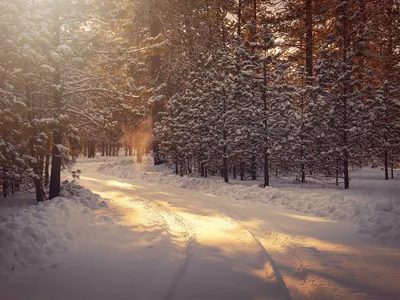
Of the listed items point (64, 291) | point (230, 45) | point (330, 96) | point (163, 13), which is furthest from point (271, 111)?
point (64, 291)

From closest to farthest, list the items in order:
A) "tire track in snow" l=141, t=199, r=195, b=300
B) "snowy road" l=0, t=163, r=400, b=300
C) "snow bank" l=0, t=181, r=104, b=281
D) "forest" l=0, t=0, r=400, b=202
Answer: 1. "snowy road" l=0, t=163, r=400, b=300
2. "tire track in snow" l=141, t=199, r=195, b=300
3. "snow bank" l=0, t=181, r=104, b=281
4. "forest" l=0, t=0, r=400, b=202

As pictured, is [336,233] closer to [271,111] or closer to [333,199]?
[333,199]

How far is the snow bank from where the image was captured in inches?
223

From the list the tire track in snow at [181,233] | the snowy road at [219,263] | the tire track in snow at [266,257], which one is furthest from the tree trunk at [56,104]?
the tire track in snow at [266,257]

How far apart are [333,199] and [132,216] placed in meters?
7.15

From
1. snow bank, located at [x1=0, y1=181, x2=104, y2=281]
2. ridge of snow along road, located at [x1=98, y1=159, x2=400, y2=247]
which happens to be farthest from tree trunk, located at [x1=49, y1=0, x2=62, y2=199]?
Result: ridge of snow along road, located at [x1=98, y1=159, x2=400, y2=247]

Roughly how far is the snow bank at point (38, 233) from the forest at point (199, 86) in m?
1.76

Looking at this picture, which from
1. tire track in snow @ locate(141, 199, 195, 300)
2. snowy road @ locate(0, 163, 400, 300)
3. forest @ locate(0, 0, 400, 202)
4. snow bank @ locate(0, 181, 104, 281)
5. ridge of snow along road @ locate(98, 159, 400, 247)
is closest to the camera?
snowy road @ locate(0, 163, 400, 300)

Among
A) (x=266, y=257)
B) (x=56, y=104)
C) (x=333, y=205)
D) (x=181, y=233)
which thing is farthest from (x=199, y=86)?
(x=266, y=257)

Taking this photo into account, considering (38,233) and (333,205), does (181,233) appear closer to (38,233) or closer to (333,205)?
(38,233)

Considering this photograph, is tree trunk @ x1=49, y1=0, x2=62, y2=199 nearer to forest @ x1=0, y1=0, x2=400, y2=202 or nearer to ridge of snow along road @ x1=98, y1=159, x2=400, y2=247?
forest @ x1=0, y1=0, x2=400, y2=202

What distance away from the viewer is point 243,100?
19953 mm

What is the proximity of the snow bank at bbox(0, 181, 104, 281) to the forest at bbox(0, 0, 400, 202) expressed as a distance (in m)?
1.76

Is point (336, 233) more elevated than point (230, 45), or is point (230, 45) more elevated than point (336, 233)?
point (230, 45)
